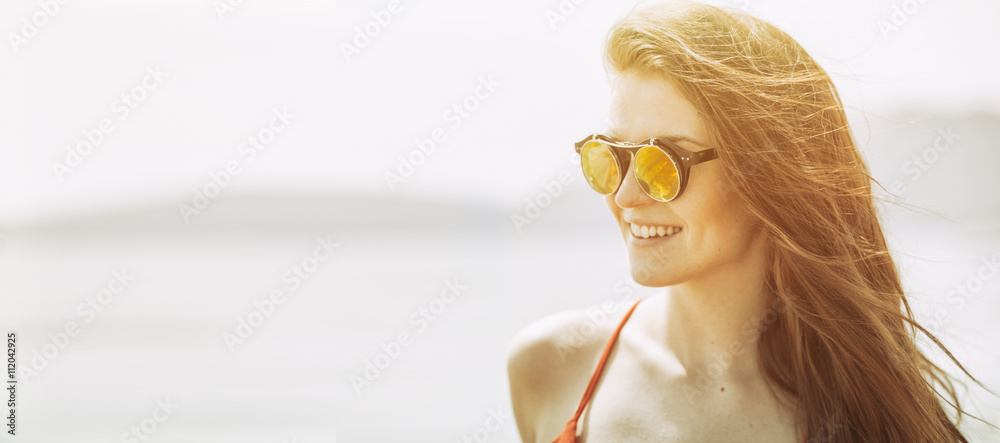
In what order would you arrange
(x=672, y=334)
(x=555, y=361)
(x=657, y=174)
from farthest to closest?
1. (x=555, y=361)
2. (x=672, y=334)
3. (x=657, y=174)

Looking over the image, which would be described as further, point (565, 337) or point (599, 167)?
point (565, 337)

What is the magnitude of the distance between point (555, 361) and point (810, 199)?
0.74 meters

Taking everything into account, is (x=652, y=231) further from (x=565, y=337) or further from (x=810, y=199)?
(x=565, y=337)

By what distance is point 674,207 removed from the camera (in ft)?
4.16

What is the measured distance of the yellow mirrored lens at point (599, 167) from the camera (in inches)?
52.6

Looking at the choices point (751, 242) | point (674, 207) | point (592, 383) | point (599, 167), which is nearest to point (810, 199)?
point (751, 242)

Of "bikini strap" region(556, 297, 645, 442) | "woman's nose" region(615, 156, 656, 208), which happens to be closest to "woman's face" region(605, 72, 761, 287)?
"woman's nose" region(615, 156, 656, 208)

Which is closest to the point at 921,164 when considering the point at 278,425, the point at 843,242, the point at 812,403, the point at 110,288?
the point at 843,242

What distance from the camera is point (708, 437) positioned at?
53.1 inches

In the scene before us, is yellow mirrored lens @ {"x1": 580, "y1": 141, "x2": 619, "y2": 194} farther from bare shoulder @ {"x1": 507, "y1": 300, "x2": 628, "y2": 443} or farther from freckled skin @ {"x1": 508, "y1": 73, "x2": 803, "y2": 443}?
bare shoulder @ {"x1": 507, "y1": 300, "x2": 628, "y2": 443}

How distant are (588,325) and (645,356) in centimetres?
20

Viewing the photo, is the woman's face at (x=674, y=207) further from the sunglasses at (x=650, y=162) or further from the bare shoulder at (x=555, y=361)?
the bare shoulder at (x=555, y=361)

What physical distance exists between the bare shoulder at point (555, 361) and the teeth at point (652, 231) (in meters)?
0.39

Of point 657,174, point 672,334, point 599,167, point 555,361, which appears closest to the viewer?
point 657,174
